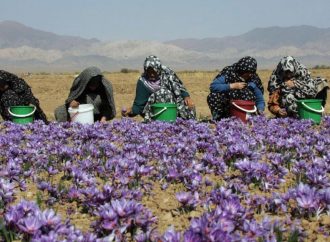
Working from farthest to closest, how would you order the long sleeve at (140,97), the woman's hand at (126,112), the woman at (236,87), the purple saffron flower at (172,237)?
1. the woman's hand at (126,112)
2. the long sleeve at (140,97)
3. the woman at (236,87)
4. the purple saffron flower at (172,237)

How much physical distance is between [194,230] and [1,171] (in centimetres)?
298

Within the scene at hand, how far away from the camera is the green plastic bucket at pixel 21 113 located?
10.6 metres

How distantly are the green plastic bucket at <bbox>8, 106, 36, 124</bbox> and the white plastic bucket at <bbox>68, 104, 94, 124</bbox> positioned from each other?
812mm

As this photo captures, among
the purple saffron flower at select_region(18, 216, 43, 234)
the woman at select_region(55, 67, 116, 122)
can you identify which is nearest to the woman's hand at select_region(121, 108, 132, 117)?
the woman at select_region(55, 67, 116, 122)

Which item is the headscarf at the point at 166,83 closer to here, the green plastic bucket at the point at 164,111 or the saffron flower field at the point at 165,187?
the green plastic bucket at the point at 164,111

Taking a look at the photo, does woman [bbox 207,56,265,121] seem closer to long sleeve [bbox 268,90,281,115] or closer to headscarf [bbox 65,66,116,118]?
long sleeve [bbox 268,90,281,115]

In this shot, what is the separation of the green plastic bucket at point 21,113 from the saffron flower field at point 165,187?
4.11 feet

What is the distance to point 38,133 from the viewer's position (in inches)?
353

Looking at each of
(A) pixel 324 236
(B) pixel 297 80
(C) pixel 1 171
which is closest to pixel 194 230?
(A) pixel 324 236

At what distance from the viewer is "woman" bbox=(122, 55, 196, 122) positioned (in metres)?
11.0

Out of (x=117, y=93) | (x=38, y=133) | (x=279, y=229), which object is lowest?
(x=117, y=93)

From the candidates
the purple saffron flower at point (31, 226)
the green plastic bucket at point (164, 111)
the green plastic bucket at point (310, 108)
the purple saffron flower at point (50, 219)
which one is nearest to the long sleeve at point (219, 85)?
the green plastic bucket at point (164, 111)

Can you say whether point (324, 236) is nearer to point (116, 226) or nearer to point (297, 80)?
point (116, 226)

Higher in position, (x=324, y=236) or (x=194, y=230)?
(x=194, y=230)
